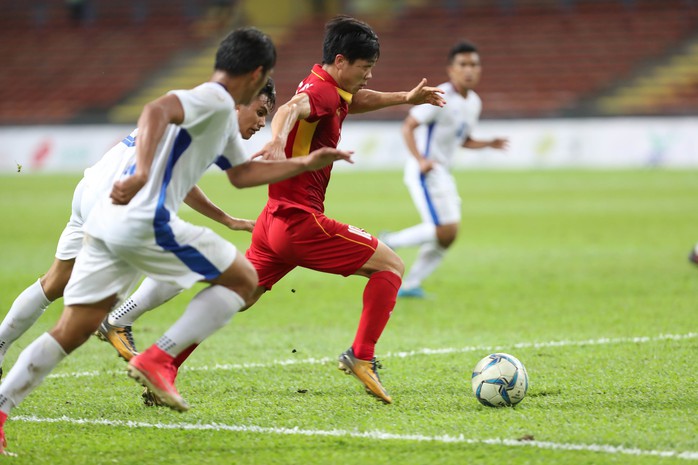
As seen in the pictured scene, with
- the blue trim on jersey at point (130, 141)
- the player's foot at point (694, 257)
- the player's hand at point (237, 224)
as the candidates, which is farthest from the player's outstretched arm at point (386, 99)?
the player's foot at point (694, 257)

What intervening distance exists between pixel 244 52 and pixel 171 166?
0.63 metres

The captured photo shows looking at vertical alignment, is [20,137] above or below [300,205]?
below

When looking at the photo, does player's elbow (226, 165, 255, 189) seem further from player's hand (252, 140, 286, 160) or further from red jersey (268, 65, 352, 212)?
red jersey (268, 65, 352, 212)

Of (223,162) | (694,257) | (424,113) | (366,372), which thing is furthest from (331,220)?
(694,257)

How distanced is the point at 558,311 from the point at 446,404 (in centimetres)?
403

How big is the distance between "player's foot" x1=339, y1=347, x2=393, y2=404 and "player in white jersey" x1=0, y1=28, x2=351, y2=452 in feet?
3.69

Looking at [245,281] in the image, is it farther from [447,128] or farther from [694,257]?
[694,257]

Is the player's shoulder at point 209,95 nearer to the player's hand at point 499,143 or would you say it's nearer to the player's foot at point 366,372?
the player's foot at point 366,372

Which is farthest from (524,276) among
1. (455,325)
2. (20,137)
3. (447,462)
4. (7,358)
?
(20,137)

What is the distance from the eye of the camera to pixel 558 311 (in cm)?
959

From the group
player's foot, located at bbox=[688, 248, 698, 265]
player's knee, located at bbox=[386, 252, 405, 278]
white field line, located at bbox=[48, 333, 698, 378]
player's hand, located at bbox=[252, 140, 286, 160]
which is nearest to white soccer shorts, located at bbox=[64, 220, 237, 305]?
player's hand, located at bbox=[252, 140, 286, 160]

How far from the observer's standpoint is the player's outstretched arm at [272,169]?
490cm

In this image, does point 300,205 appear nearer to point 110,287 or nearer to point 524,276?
point 110,287

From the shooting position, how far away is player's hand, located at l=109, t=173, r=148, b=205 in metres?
4.60
